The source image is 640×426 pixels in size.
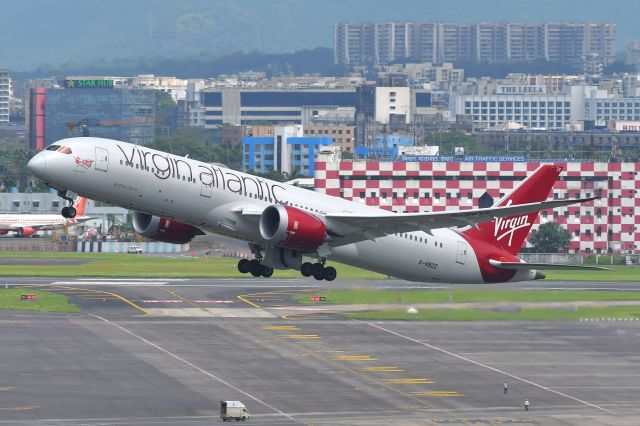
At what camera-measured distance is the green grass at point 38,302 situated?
111750 millimetres

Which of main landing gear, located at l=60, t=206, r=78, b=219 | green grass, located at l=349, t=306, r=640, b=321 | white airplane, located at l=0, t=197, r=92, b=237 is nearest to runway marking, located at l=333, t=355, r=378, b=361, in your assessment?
green grass, located at l=349, t=306, r=640, b=321

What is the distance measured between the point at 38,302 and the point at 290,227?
151 ft

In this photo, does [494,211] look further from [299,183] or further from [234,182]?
[299,183]

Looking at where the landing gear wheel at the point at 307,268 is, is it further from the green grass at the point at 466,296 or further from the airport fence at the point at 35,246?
the airport fence at the point at 35,246

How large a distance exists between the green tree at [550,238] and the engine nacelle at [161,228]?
89081 millimetres

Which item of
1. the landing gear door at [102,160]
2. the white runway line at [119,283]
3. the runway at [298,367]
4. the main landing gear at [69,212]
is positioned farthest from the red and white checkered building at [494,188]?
the main landing gear at [69,212]

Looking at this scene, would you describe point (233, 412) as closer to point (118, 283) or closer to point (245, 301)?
point (245, 301)

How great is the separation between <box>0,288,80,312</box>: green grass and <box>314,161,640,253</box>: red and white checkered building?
47.0m

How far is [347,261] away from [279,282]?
5392cm

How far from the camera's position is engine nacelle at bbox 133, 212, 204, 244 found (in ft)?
249

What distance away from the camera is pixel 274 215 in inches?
2881

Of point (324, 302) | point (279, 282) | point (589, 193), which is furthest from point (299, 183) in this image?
point (324, 302)

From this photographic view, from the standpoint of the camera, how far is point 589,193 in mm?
166000

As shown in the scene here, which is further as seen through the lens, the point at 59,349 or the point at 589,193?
the point at 589,193
